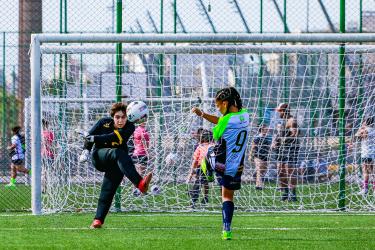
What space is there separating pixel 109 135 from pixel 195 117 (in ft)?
13.5

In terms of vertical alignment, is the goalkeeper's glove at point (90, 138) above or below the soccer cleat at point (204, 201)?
above

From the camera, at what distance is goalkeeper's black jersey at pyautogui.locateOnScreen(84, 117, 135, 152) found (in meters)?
12.8

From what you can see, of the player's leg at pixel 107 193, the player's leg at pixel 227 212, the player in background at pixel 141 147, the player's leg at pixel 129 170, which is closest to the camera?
the player's leg at pixel 227 212

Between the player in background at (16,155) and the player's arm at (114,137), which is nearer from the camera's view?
the player's arm at (114,137)

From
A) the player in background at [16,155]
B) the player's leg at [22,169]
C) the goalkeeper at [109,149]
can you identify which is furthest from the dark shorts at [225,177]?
the player's leg at [22,169]

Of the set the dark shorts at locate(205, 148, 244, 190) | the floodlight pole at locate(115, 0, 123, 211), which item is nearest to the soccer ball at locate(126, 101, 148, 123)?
the dark shorts at locate(205, 148, 244, 190)

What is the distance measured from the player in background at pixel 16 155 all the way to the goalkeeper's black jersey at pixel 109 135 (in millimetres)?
11428

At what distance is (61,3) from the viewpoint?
19.6m

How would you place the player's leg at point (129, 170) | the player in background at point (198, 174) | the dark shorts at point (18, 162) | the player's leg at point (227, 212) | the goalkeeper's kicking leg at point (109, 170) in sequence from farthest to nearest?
1. the dark shorts at point (18, 162)
2. the player in background at point (198, 174)
3. the goalkeeper's kicking leg at point (109, 170)
4. the player's leg at point (129, 170)
5. the player's leg at point (227, 212)

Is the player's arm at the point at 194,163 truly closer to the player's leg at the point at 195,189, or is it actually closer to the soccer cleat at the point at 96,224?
the player's leg at the point at 195,189

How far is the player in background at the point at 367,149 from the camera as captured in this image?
1695 cm

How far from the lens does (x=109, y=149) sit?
41.9 feet

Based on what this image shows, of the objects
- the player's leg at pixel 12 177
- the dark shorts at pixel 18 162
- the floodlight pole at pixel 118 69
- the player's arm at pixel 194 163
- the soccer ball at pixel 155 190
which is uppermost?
the floodlight pole at pixel 118 69

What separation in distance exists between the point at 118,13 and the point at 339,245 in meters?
7.25
